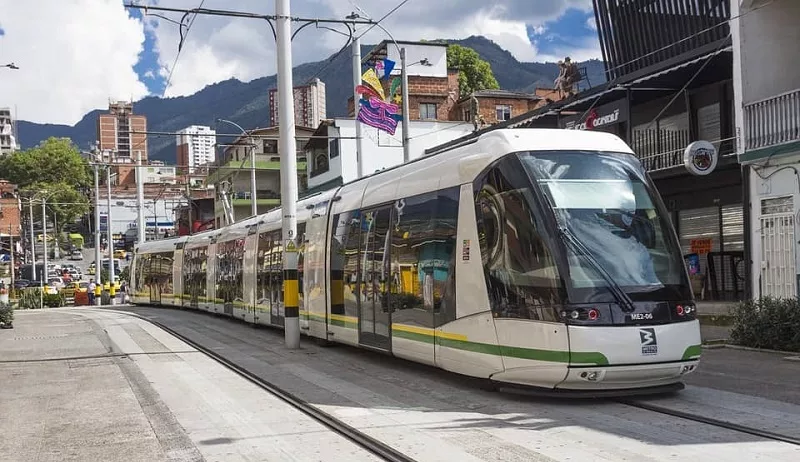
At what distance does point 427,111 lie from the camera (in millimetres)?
52438

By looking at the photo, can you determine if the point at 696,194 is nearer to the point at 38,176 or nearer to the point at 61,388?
the point at 61,388

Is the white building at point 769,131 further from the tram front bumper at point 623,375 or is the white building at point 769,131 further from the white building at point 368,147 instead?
the white building at point 368,147

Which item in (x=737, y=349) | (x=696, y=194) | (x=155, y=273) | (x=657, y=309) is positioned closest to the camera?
(x=657, y=309)

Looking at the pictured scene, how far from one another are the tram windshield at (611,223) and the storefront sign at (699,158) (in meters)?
8.32

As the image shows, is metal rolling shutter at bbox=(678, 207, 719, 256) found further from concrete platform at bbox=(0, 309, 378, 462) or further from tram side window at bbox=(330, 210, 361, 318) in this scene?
concrete platform at bbox=(0, 309, 378, 462)

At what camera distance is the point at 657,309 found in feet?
30.2

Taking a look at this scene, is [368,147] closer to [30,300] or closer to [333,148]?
Answer: [333,148]

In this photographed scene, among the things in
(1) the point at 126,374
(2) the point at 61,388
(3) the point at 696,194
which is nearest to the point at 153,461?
(2) the point at 61,388

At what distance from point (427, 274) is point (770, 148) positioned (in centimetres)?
935

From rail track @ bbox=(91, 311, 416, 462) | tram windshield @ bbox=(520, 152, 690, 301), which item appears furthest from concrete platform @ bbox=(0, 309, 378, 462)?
tram windshield @ bbox=(520, 152, 690, 301)

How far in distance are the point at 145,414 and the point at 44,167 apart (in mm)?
113882

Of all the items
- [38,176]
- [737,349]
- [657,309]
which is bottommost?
[737,349]

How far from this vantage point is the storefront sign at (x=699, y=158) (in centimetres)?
1791

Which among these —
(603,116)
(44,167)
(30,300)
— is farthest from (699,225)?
(44,167)
